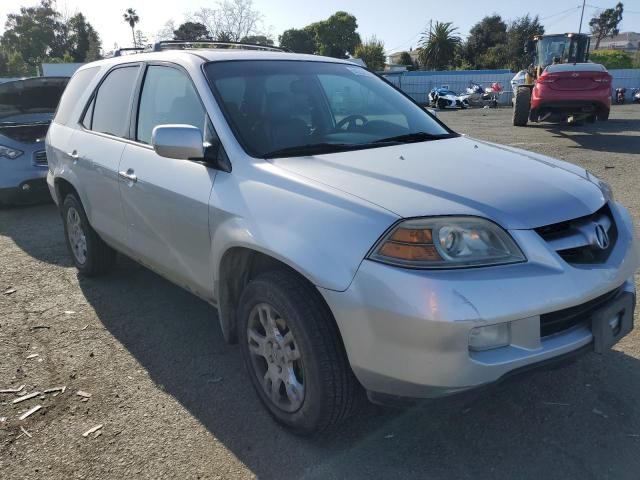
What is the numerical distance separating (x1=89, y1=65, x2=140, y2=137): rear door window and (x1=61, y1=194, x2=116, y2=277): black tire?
71 cm

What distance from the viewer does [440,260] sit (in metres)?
2.06

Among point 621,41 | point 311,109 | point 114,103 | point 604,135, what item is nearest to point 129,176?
point 114,103

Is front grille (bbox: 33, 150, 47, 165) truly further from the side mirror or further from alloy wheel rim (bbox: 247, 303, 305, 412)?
alloy wheel rim (bbox: 247, 303, 305, 412)

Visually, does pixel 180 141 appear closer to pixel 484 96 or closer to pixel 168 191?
pixel 168 191

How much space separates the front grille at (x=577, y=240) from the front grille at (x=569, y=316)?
0.57 feet

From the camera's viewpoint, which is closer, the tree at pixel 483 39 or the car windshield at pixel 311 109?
the car windshield at pixel 311 109

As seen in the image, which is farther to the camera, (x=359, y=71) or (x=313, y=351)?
A: (x=359, y=71)

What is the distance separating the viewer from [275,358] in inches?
103

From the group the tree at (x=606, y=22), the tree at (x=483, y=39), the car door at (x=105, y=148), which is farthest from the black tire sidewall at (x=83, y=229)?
the tree at (x=606, y=22)

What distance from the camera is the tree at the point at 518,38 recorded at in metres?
51.8

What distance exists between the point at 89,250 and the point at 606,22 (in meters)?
108

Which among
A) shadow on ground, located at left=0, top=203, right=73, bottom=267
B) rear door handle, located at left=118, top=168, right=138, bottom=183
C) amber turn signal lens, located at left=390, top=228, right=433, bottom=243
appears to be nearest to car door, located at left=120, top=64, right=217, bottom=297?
rear door handle, located at left=118, top=168, right=138, bottom=183

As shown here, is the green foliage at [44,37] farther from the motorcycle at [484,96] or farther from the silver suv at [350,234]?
the silver suv at [350,234]

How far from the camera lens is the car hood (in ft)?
7.19
